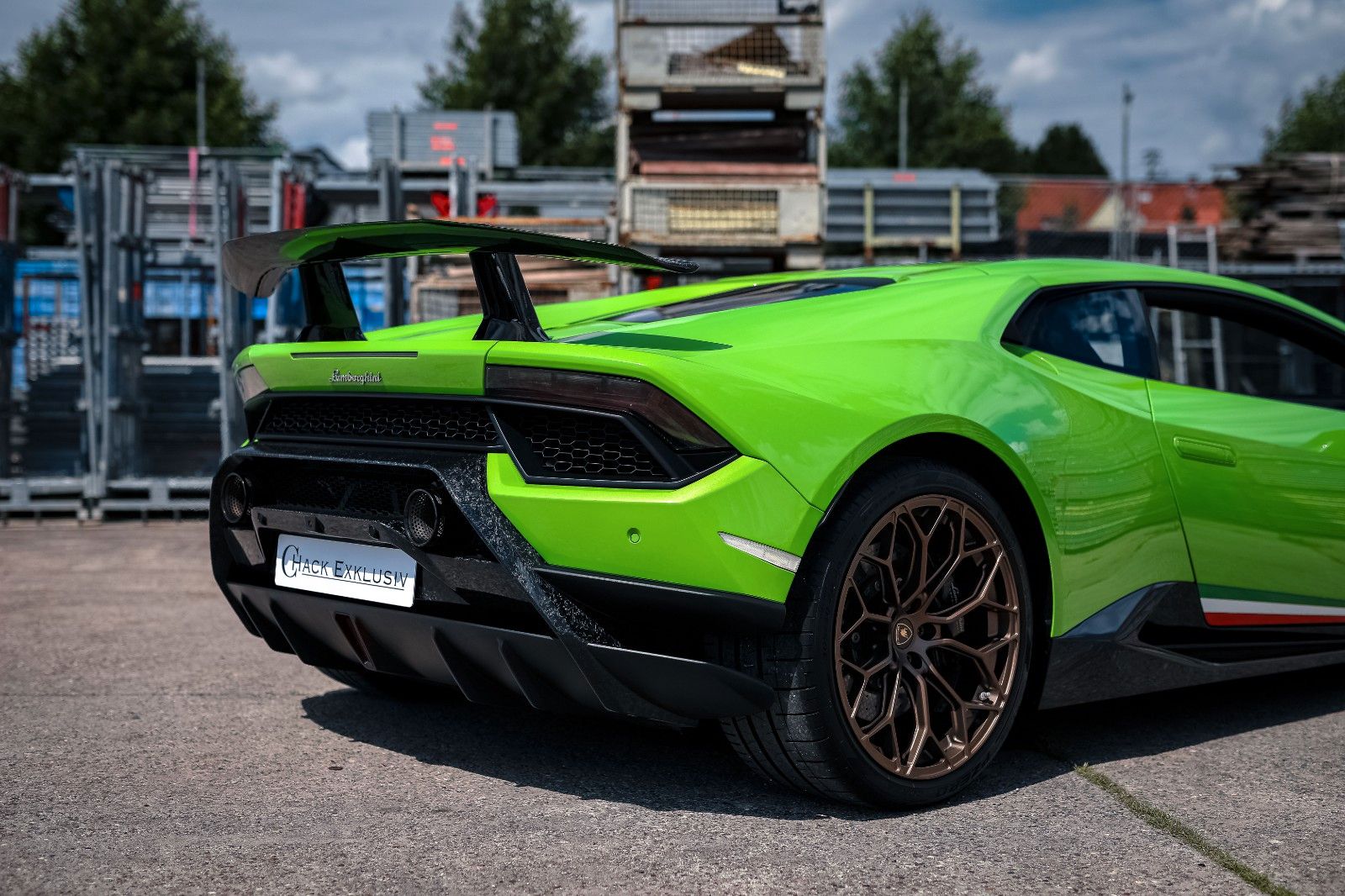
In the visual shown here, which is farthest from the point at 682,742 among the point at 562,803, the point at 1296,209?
the point at 1296,209

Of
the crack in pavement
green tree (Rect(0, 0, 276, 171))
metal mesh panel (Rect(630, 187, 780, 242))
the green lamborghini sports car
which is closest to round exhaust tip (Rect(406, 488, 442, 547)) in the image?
the green lamborghini sports car

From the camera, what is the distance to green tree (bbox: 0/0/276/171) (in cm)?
3678

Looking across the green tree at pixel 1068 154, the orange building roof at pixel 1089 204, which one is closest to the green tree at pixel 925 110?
the orange building roof at pixel 1089 204

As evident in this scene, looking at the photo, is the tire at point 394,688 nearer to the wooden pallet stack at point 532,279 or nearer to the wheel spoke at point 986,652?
the wheel spoke at point 986,652

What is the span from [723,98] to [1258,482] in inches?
230

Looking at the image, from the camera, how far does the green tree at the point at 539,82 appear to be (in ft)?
141

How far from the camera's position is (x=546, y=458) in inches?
108

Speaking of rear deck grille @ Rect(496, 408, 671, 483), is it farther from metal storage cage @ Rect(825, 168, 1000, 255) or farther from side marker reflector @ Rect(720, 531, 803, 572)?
metal storage cage @ Rect(825, 168, 1000, 255)

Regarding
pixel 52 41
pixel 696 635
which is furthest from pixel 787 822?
pixel 52 41

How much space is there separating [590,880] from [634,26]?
22.8 feet

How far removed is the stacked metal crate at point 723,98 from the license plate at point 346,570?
5506mm

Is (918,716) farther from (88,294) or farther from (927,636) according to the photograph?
(88,294)

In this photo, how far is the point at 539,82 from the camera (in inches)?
1706

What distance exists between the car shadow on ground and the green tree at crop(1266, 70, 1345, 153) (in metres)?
48.6
